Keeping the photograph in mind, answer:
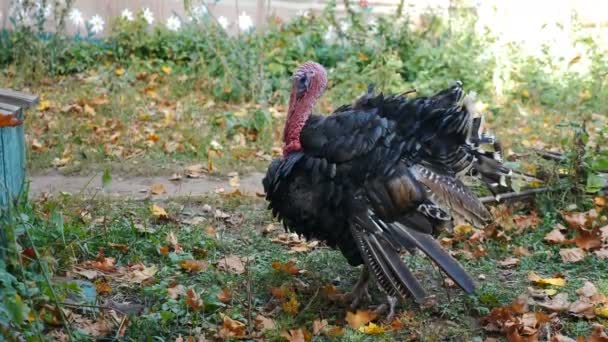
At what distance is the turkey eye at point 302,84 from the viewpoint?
174 inches

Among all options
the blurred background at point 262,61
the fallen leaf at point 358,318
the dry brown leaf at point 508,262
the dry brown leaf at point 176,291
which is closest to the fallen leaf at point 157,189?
the blurred background at point 262,61

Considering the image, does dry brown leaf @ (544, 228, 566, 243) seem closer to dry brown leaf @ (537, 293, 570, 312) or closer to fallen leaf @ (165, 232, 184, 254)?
dry brown leaf @ (537, 293, 570, 312)

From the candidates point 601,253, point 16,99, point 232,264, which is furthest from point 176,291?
point 601,253

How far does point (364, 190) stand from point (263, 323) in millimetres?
891

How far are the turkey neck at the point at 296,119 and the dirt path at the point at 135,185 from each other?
1967 millimetres

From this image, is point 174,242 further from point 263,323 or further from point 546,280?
point 546,280

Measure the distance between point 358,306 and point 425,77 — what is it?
536 centimetres

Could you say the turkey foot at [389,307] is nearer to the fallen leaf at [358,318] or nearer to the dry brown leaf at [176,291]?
the fallen leaf at [358,318]

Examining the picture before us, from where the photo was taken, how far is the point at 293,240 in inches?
215

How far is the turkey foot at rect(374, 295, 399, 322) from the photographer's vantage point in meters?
4.34

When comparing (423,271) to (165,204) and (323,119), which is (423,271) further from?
(165,204)

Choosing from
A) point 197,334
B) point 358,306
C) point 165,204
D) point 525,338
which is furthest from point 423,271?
point 165,204

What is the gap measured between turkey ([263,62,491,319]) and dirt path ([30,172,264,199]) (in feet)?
6.72

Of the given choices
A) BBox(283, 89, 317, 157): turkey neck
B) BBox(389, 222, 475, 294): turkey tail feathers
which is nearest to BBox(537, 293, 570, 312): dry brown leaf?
BBox(389, 222, 475, 294): turkey tail feathers
